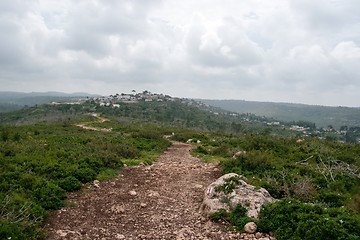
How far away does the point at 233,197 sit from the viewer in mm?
7488

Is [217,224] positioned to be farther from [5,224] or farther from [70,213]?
[5,224]

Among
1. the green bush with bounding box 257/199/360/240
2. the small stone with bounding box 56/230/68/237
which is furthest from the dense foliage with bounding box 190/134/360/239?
the small stone with bounding box 56/230/68/237

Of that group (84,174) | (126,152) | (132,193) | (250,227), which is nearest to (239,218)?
(250,227)

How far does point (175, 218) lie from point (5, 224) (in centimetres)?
370

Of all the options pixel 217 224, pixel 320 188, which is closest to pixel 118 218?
pixel 217 224

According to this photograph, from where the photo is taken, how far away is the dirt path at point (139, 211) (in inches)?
253

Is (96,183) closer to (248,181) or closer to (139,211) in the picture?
(139,211)

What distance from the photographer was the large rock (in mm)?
7176

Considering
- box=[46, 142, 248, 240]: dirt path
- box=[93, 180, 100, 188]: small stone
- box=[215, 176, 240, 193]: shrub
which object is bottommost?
box=[46, 142, 248, 240]: dirt path

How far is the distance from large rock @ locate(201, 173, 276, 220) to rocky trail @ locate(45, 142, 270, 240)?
0.44 m

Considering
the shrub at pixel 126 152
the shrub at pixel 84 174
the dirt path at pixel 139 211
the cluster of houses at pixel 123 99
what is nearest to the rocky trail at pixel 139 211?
the dirt path at pixel 139 211

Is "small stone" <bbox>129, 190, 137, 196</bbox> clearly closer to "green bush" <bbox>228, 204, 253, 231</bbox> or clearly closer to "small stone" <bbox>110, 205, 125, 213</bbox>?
"small stone" <bbox>110, 205, 125, 213</bbox>

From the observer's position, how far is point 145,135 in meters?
22.2

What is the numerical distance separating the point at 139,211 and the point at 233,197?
2483 millimetres
